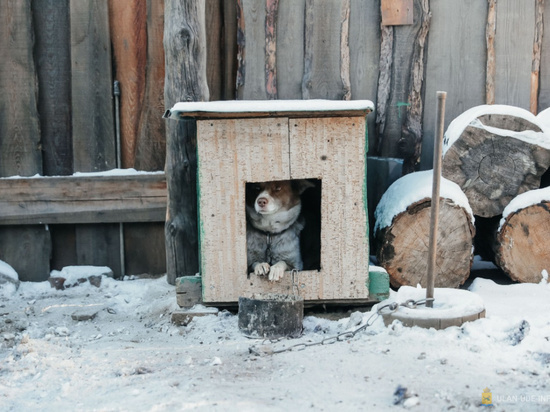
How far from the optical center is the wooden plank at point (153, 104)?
191 inches

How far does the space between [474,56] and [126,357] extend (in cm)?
355

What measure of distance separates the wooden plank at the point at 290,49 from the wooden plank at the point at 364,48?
41 cm

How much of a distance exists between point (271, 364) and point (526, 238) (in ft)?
7.39

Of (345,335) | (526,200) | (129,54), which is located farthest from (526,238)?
(129,54)

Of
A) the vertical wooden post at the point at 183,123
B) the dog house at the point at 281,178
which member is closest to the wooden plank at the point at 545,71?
the dog house at the point at 281,178

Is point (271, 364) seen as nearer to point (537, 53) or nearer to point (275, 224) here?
point (275, 224)

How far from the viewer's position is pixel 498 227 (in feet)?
14.4

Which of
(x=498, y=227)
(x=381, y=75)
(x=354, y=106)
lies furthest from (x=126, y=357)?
(x=381, y=75)

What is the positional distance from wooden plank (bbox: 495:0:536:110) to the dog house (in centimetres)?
186

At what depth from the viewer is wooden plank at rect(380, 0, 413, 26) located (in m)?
4.88

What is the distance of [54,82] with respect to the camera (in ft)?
16.2

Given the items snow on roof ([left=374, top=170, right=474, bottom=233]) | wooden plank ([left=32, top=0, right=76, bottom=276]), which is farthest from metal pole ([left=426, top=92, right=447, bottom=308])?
wooden plank ([left=32, top=0, right=76, bottom=276])

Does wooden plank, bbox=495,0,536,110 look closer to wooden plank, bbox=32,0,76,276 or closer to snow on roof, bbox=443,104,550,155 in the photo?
snow on roof, bbox=443,104,550,155

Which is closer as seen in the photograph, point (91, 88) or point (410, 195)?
point (410, 195)
